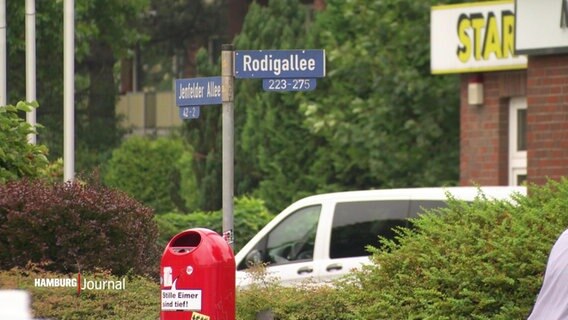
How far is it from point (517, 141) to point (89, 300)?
12.7 meters

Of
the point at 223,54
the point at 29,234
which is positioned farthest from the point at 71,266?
the point at 223,54

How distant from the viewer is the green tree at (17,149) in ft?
44.5

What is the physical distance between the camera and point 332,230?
15078 mm

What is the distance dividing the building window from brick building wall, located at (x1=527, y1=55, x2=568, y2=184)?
477 centimetres

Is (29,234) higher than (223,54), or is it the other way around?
(223,54)

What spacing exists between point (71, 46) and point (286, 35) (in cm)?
1494

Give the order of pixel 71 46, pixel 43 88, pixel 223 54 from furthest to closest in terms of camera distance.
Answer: pixel 43 88
pixel 71 46
pixel 223 54

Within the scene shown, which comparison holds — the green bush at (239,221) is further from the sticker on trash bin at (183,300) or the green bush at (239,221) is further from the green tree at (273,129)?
the sticker on trash bin at (183,300)

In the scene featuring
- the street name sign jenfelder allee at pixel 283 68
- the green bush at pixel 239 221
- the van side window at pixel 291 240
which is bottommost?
the green bush at pixel 239 221

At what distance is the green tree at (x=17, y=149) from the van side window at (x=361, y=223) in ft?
9.20

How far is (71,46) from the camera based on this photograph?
20234mm

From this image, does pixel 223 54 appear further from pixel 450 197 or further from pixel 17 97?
pixel 17 97

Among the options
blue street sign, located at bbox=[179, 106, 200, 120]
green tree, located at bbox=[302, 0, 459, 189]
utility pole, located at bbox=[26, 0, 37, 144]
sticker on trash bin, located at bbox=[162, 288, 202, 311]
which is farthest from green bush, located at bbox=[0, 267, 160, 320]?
green tree, located at bbox=[302, 0, 459, 189]

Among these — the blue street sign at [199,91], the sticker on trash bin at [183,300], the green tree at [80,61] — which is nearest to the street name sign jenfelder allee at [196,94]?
the blue street sign at [199,91]
